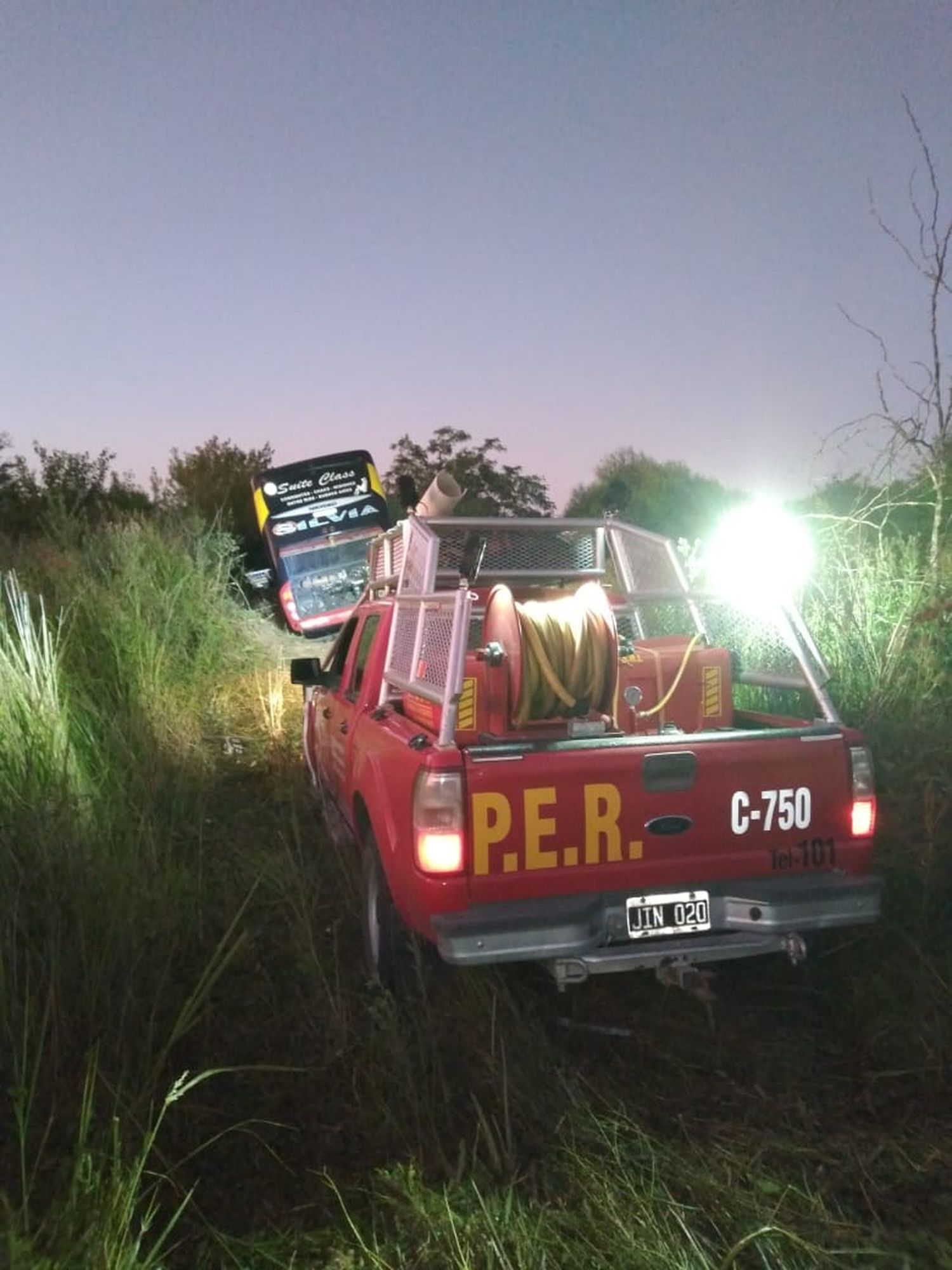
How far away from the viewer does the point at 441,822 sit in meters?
3.48

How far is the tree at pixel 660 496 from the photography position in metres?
21.3

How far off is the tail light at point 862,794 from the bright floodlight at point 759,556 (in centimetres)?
78

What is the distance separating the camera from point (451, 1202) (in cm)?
278

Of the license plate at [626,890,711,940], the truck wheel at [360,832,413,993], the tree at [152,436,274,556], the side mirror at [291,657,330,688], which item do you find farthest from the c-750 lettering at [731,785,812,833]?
the tree at [152,436,274,556]

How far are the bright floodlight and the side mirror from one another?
8.07ft

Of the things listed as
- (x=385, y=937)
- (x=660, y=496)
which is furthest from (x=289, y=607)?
(x=385, y=937)

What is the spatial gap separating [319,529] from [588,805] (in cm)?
1420

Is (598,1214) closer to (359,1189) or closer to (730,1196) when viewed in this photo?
(730,1196)

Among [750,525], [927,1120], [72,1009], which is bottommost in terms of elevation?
[927,1120]

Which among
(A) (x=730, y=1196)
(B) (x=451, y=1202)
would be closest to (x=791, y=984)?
(A) (x=730, y=1196)

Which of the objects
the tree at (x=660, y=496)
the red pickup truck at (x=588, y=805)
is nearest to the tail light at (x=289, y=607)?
the tree at (x=660, y=496)

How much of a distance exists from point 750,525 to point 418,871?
13.0 ft

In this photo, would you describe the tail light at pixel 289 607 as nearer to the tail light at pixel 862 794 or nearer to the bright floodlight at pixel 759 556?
the bright floodlight at pixel 759 556

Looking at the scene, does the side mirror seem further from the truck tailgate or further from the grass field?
the truck tailgate
